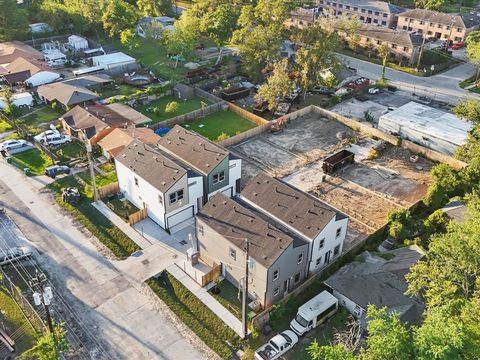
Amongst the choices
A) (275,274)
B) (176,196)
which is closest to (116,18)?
(176,196)

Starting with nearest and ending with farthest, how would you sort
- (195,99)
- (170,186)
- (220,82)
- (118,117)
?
1. (170,186)
2. (118,117)
3. (195,99)
4. (220,82)

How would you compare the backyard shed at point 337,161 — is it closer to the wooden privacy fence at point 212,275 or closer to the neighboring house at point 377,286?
the neighboring house at point 377,286

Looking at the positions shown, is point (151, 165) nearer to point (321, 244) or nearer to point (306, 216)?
point (306, 216)

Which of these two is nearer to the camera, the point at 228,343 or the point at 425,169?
the point at 228,343

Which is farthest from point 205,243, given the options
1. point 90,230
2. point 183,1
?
point 183,1

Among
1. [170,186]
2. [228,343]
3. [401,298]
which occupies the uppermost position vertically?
[170,186]

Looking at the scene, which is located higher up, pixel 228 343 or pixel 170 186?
pixel 170 186

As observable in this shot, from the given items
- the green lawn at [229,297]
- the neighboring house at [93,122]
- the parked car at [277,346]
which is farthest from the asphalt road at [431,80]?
the parked car at [277,346]

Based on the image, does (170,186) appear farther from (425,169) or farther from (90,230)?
(425,169)
